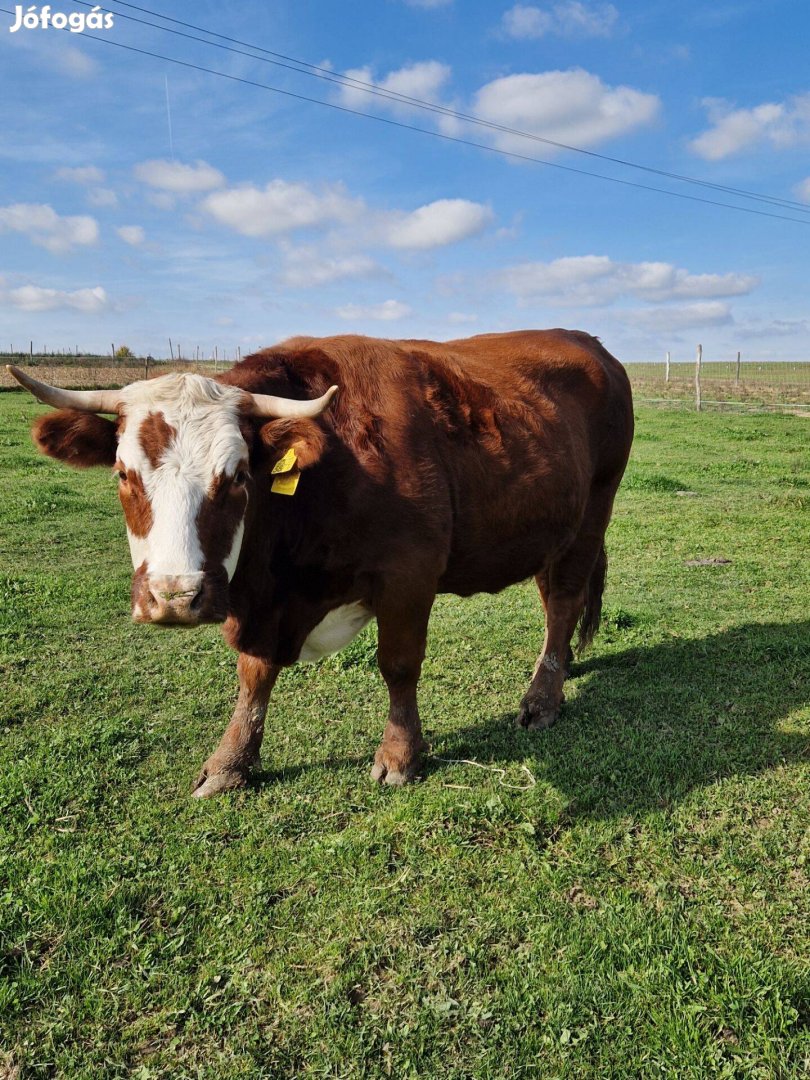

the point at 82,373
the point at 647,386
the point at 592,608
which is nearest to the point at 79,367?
the point at 82,373

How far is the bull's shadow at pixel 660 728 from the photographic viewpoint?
4.16 metres

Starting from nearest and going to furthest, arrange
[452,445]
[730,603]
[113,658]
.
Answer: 1. [452,445]
2. [113,658]
3. [730,603]

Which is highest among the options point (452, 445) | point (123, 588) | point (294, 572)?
point (452, 445)

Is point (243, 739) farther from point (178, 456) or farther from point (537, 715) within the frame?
point (537, 715)

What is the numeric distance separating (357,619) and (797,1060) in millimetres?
2751

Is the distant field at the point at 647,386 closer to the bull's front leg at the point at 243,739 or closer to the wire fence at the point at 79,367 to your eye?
the wire fence at the point at 79,367

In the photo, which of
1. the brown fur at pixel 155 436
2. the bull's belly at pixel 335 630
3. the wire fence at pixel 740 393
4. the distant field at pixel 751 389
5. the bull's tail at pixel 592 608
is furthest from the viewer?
the distant field at pixel 751 389

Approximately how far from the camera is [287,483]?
362cm

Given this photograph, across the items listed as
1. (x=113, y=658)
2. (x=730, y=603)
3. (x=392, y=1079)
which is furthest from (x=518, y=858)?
(x=730, y=603)

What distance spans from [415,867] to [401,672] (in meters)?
1.07

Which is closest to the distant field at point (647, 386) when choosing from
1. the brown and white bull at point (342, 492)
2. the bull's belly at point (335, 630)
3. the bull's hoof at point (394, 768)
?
the brown and white bull at point (342, 492)

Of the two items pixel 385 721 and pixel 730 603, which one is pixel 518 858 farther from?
pixel 730 603

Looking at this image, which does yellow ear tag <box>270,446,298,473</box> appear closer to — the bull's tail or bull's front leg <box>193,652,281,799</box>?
bull's front leg <box>193,652,281,799</box>

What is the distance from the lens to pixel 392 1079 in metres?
2.46
